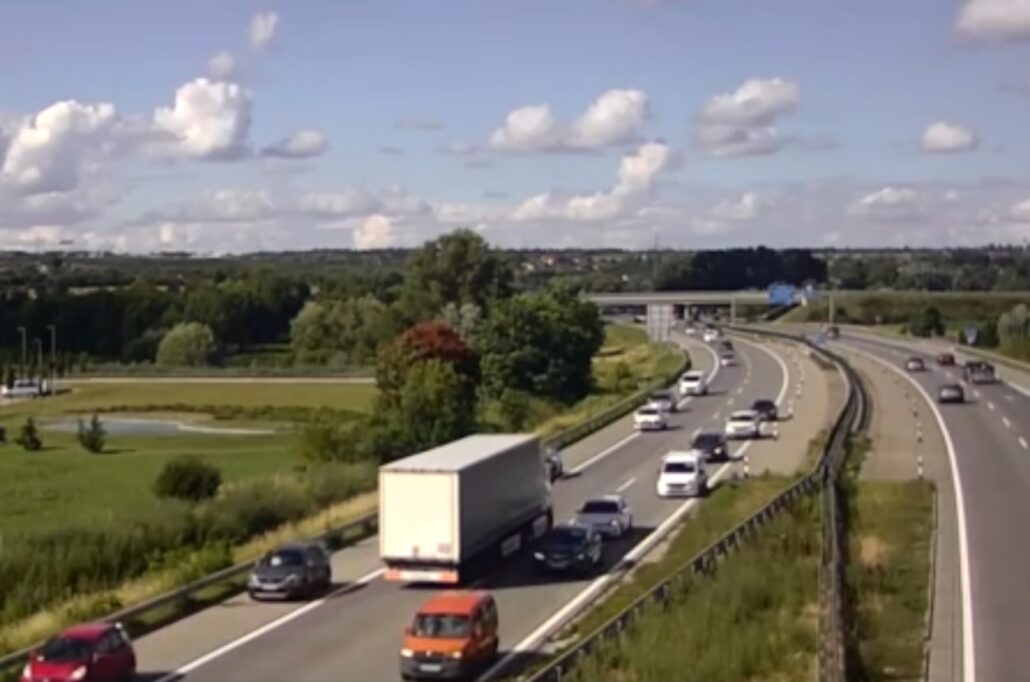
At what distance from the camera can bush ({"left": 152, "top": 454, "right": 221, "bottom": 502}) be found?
54125 millimetres

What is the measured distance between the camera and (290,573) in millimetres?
32531

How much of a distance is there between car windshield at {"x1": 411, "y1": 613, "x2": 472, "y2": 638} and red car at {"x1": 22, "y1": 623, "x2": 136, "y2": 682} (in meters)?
4.05

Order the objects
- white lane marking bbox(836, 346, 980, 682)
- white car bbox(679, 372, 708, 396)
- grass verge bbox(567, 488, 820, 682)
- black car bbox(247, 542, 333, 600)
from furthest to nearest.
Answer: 1. white car bbox(679, 372, 708, 396)
2. black car bbox(247, 542, 333, 600)
3. white lane marking bbox(836, 346, 980, 682)
4. grass verge bbox(567, 488, 820, 682)

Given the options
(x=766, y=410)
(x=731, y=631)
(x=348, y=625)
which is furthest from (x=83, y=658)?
(x=766, y=410)

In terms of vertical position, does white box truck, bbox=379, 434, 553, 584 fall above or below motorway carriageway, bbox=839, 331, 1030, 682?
above

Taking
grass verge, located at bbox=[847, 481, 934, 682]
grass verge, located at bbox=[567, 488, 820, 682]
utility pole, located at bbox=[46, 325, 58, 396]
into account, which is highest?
grass verge, located at bbox=[567, 488, 820, 682]

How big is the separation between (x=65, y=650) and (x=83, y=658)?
0.90ft

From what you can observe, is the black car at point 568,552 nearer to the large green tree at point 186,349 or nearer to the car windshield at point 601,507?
the car windshield at point 601,507

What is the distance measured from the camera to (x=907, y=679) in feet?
79.2

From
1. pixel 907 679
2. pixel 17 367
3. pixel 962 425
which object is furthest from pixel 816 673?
pixel 17 367

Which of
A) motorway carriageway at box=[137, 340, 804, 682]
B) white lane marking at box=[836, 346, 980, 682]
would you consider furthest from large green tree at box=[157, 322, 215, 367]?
motorway carriageway at box=[137, 340, 804, 682]

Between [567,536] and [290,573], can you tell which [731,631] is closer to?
→ [567,536]

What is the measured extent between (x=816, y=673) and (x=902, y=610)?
5800 millimetres

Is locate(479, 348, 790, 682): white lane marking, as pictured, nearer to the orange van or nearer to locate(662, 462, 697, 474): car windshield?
the orange van
